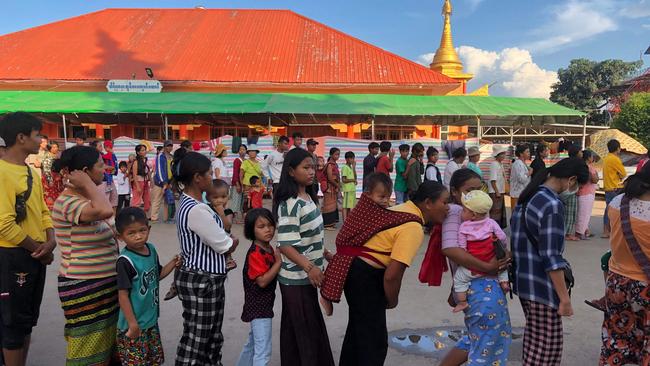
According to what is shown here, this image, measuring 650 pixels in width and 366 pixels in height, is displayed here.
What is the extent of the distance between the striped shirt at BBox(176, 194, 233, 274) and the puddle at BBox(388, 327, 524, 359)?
1.69 metres

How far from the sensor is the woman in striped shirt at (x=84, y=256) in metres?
2.38

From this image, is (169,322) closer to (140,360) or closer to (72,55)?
(140,360)

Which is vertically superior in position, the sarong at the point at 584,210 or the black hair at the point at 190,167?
the black hair at the point at 190,167

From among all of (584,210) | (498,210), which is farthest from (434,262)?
(584,210)

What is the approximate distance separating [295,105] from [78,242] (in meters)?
A: 11.1

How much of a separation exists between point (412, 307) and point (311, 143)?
14.2 ft

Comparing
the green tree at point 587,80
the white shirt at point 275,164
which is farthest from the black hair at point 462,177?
the green tree at point 587,80

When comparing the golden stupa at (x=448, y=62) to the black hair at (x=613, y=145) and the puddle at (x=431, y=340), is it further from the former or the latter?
the puddle at (x=431, y=340)

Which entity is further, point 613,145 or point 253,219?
point 613,145

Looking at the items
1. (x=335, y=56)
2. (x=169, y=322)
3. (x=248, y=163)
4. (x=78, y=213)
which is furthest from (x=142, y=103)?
(x=78, y=213)

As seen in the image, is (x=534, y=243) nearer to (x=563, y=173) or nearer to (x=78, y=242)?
(x=563, y=173)

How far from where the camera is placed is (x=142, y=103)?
44.7 feet

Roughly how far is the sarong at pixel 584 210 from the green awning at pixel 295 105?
5642mm

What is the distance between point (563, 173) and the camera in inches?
94.4
